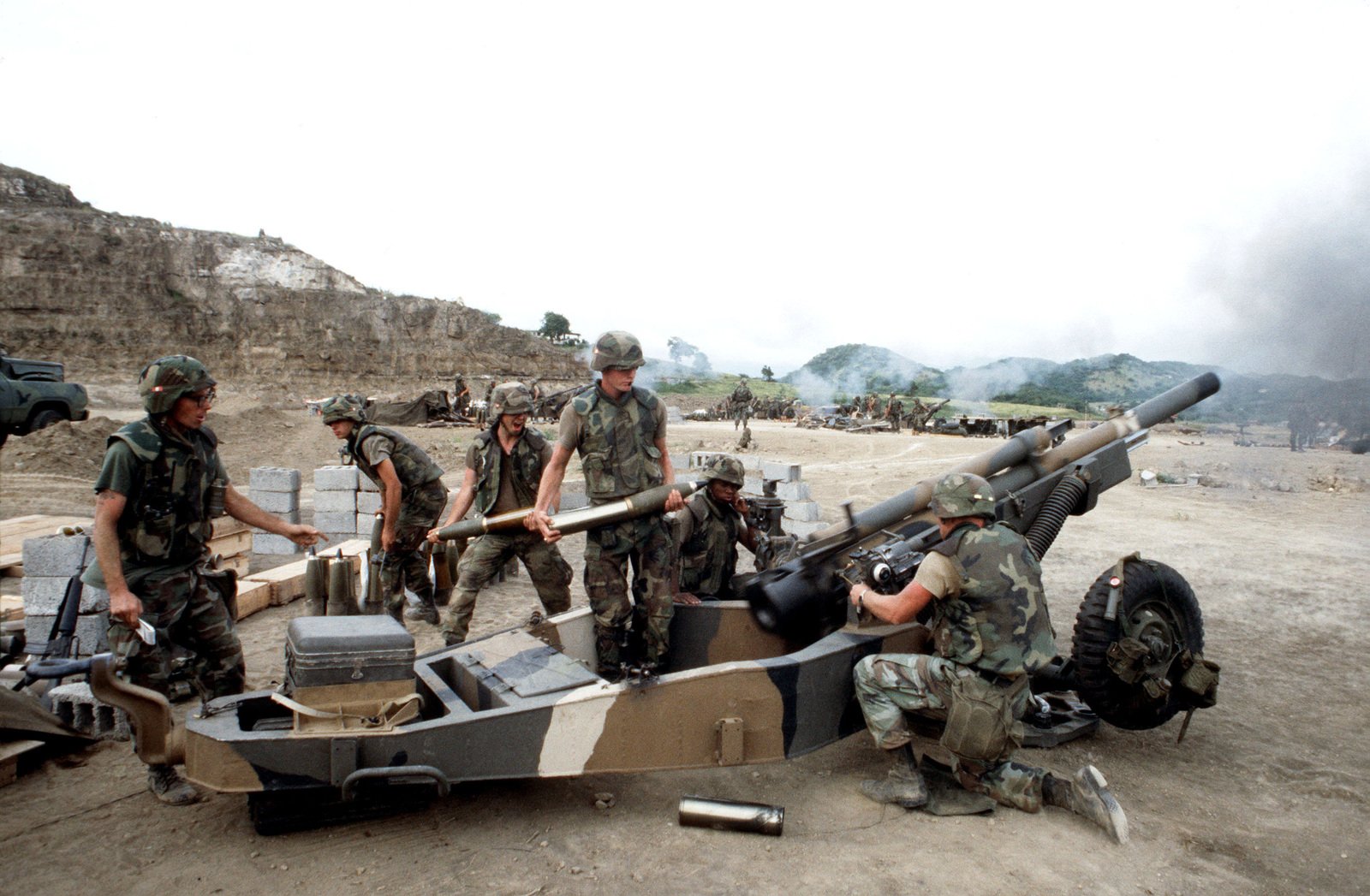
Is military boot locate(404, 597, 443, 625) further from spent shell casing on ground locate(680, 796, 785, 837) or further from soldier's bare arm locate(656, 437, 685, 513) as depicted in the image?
spent shell casing on ground locate(680, 796, 785, 837)

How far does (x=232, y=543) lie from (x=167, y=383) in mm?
3891

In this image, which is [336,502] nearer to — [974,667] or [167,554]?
[167,554]

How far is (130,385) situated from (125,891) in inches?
1459

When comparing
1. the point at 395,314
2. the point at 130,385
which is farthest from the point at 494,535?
the point at 395,314

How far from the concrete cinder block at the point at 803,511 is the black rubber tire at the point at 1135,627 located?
14.4ft

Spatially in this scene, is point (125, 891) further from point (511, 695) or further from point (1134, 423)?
point (1134, 423)

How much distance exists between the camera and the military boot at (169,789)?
3285 mm

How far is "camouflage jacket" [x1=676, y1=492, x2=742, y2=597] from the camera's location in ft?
16.1

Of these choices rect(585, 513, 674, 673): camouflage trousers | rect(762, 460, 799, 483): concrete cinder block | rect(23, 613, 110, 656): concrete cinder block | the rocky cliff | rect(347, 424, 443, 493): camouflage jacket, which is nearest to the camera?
rect(585, 513, 674, 673): camouflage trousers

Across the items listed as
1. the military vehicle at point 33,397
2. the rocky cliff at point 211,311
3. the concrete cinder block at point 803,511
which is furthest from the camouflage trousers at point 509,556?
the rocky cliff at point 211,311

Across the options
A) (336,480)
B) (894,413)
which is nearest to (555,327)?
(894,413)

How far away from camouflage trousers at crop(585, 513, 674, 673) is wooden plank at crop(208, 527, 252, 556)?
4038 millimetres

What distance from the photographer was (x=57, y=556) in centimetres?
482

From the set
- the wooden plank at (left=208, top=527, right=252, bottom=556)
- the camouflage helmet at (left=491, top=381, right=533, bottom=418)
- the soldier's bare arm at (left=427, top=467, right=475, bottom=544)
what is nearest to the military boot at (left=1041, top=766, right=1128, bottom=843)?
the soldier's bare arm at (left=427, top=467, right=475, bottom=544)
